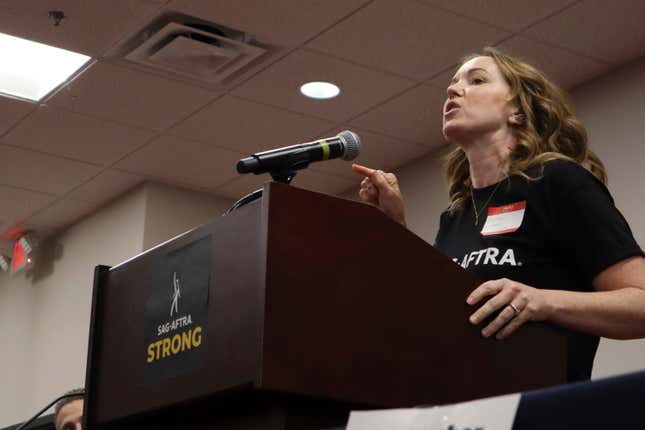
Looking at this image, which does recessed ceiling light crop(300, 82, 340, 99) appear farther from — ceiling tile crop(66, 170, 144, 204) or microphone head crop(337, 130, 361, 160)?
microphone head crop(337, 130, 361, 160)

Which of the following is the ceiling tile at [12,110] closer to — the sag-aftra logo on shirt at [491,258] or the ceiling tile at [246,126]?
the ceiling tile at [246,126]

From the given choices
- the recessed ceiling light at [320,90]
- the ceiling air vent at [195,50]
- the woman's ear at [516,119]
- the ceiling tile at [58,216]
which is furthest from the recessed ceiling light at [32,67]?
the woman's ear at [516,119]

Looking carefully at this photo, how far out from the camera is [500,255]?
5.79 feet

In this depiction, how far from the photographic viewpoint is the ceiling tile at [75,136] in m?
5.45

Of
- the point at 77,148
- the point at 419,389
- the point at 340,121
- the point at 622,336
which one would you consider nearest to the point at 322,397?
the point at 419,389

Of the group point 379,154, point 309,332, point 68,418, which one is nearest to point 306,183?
point 379,154

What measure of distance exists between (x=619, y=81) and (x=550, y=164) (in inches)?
127

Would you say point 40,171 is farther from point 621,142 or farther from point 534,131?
point 534,131

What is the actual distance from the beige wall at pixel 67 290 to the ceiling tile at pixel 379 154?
34.4 inches

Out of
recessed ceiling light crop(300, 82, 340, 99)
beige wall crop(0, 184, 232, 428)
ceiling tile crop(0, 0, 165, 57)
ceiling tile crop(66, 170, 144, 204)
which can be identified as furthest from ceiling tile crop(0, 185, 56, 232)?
recessed ceiling light crop(300, 82, 340, 99)

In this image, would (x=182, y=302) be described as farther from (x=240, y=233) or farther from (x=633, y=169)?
(x=633, y=169)

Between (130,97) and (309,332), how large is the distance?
4.07 m

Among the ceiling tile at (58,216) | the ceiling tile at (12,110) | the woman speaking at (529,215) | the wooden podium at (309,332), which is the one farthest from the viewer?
the ceiling tile at (58,216)

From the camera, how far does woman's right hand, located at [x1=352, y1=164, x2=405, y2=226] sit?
182 cm
